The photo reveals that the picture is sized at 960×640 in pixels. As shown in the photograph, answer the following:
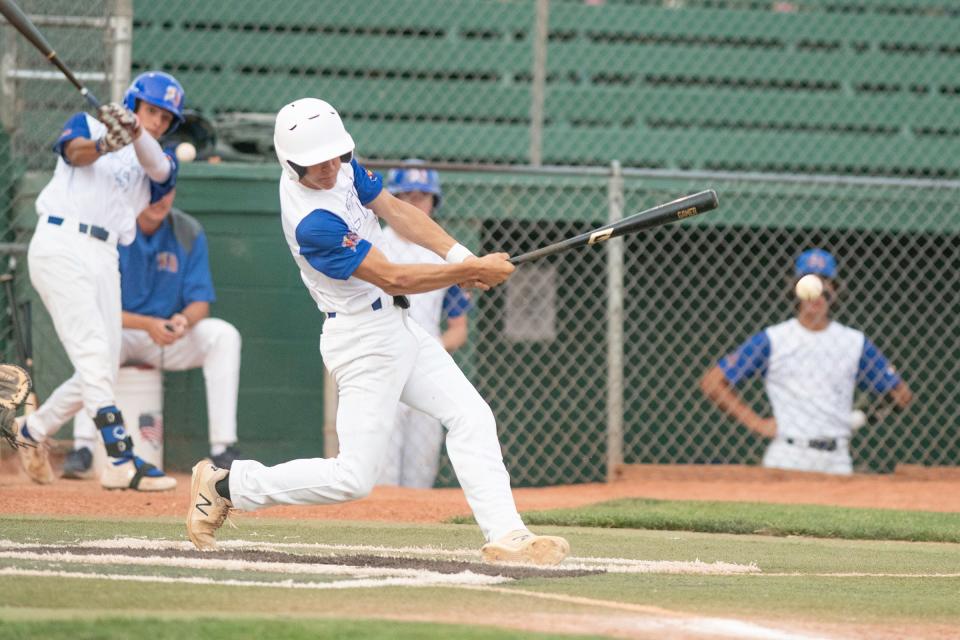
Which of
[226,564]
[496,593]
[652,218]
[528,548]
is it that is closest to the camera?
[496,593]

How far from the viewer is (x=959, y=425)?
1120cm

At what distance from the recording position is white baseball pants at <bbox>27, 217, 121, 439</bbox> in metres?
7.19

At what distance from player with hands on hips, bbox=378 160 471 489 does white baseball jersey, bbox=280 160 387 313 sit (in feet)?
10.3

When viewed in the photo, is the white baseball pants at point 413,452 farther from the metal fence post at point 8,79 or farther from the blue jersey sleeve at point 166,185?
the metal fence post at point 8,79

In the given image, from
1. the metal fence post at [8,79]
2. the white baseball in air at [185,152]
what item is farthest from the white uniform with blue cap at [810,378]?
the metal fence post at [8,79]

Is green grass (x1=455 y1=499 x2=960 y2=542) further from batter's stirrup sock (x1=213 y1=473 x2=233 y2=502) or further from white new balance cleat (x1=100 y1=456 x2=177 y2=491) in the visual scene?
batter's stirrup sock (x1=213 y1=473 x2=233 y2=502)

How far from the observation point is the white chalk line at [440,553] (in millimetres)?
4742

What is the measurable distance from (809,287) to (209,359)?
341cm

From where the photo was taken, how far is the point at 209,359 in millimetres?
8141

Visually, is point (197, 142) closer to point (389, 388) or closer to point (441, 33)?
point (441, 33)

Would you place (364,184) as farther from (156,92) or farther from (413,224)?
(156,92)

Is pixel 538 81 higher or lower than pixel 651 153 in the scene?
higher

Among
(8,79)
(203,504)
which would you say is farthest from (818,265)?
(8,79)

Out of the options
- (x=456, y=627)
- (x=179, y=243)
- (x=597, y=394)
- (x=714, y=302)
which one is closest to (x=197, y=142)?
(x=179, y=243)
